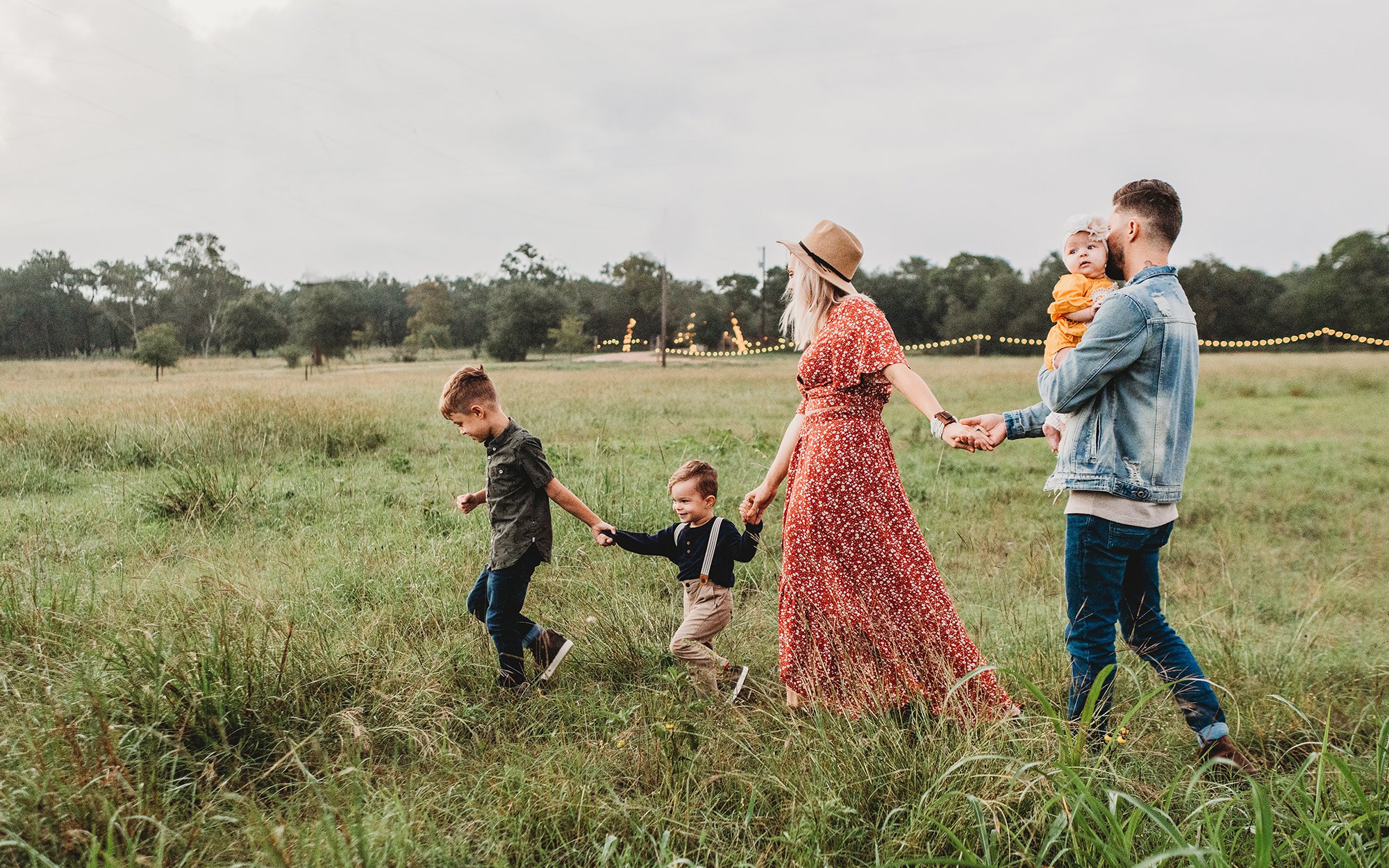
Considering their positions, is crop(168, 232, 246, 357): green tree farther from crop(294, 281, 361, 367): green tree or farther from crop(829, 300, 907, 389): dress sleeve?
crop(829, 300, 907, 389): dress sleeve

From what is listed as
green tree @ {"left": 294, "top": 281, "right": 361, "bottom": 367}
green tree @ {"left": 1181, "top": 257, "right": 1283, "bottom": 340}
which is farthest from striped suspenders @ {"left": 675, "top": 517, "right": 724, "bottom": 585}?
green tree @ {"left": 1181, "top": 257, "right": 1283, "bottom": 340}

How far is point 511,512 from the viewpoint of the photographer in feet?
11.3

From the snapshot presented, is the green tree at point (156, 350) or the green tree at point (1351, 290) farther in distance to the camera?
the green tree at point (1351, 290)

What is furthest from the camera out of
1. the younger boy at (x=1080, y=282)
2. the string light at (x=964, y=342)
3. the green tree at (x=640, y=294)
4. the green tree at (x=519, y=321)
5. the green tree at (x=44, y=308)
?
the green tree at (x=640, y=294)

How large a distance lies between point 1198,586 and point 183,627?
6.09 metres

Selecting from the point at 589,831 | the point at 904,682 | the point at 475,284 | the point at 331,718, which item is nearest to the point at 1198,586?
the point at 904,682

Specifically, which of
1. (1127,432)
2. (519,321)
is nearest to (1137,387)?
(1127,432)

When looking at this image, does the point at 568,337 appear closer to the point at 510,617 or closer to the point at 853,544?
the point at 510,617

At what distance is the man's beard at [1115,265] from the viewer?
2.79 m

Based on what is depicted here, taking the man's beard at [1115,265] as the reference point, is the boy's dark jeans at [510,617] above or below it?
below

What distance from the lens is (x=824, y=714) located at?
2.86 m

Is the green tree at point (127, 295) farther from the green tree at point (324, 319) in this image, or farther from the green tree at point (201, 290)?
the green tree at point (324, 319)

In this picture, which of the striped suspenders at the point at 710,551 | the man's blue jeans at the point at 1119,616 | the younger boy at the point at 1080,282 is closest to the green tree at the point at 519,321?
the striped suspenders at the point at 710,551

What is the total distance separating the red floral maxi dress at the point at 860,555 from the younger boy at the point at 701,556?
0.31m
